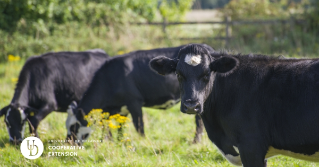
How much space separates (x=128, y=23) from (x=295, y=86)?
13.0 m

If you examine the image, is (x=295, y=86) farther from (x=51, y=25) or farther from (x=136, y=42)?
(x=51, y=25)

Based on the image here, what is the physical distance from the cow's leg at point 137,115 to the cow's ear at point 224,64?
3.22 meters

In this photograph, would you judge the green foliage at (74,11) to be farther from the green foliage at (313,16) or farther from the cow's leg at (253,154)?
the cow's leg at (253,154)

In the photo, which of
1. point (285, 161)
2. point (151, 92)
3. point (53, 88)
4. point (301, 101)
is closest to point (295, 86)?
point (301, 101)

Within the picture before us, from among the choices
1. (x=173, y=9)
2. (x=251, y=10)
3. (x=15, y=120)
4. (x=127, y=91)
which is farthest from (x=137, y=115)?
(x=173, y=9)

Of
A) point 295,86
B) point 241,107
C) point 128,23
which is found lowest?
point 241,107

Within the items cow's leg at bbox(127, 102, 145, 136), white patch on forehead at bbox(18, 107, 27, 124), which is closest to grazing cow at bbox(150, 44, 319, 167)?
cow's leg at bbox(127, 102, 145, 136)

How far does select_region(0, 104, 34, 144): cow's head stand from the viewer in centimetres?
687

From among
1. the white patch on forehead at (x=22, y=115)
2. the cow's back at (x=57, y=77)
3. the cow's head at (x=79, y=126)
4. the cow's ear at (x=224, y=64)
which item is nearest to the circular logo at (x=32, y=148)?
the cow's head at (x=79, y=126)

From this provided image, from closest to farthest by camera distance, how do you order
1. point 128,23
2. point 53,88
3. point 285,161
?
point 285,161, point 53,88, point 128,23

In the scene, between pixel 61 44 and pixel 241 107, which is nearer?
pixel 241 107

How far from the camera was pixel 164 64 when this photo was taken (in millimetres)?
4305

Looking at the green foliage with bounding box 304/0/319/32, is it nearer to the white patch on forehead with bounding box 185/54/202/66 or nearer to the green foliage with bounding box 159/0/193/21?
the green foliage with bounding box 159/0/193/21

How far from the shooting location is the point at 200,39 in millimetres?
16734
